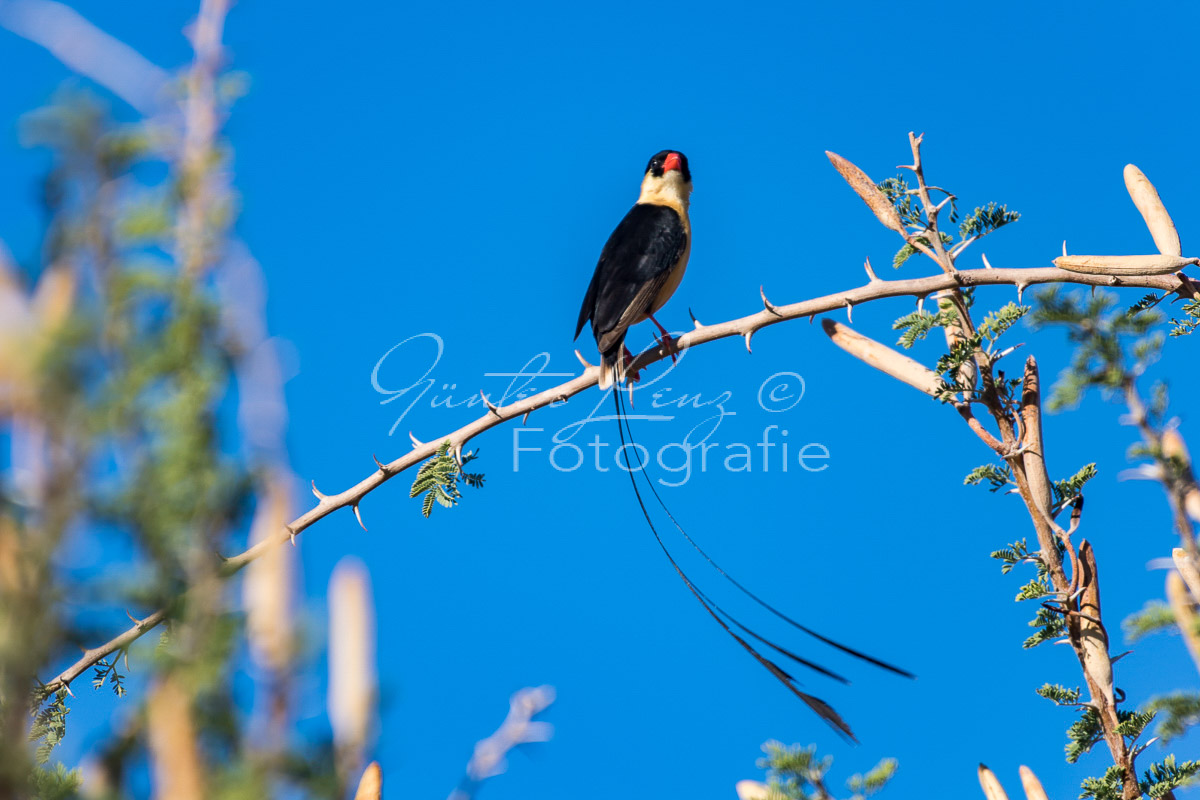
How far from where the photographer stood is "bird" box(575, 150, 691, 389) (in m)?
5.23

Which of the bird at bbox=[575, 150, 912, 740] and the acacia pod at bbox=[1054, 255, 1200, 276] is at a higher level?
the bird at bbox=[575, 150, 912, 740]

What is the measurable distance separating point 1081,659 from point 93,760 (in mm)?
2690

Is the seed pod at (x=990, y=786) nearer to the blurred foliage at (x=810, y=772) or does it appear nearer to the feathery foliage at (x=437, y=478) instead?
the blurred foliage at (x=810, y=772)

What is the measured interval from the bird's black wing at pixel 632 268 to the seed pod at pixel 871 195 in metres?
1.59

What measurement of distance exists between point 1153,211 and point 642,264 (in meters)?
2.87

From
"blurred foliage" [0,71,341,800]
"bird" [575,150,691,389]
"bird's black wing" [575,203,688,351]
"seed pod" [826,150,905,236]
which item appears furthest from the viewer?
"bird's black wing" [575,203,688,351]

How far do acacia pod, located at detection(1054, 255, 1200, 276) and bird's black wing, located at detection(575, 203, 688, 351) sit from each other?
2.26m

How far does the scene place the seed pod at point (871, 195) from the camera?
3.70 metres

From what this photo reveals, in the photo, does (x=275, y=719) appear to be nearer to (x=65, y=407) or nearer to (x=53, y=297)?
(x=65, y=407)

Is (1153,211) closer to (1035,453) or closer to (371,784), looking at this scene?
(1035,453)

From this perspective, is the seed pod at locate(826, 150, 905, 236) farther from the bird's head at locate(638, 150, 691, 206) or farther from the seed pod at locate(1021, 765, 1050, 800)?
the bird's head at locate(638, 150, 691, 206)

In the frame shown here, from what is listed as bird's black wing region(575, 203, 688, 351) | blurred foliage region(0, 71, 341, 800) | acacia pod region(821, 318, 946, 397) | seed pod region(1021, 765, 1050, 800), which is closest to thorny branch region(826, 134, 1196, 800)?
acacia pod region(821, 318, 946, 397)

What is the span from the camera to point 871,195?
3732 millimetres

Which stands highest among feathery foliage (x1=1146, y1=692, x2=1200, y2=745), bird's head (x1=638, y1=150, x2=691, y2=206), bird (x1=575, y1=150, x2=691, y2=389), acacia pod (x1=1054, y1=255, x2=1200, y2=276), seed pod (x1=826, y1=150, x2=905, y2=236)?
bird's head (x1=638, y1=150, x2=691, y2=206)
